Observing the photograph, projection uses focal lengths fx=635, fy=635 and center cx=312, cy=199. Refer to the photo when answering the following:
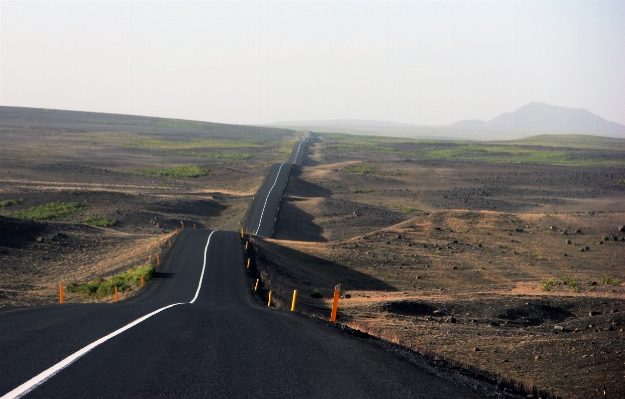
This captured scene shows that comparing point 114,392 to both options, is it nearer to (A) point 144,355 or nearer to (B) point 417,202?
(A) point 144,355

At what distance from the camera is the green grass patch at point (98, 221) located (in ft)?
168

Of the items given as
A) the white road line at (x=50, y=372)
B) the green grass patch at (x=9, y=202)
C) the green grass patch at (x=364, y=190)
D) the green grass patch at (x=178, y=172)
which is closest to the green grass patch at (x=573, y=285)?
the white road line at (x=50, y=372)

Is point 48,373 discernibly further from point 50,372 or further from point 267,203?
point 267,203

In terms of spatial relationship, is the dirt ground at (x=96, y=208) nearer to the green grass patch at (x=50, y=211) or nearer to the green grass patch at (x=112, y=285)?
the green grass patch at (x=112, y=285)

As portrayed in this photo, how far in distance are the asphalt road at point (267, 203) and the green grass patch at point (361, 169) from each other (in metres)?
11.6

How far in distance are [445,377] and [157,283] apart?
19430 millimetres

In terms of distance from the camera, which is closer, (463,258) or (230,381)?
(230,381)

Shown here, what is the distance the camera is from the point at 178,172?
316ft

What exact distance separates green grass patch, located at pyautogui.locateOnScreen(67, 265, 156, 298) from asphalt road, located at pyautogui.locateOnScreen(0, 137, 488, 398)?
12.2 meters

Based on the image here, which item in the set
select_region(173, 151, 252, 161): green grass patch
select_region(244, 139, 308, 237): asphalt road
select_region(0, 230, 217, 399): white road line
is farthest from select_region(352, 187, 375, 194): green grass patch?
select_region(0, 230, 217, 399): white road line

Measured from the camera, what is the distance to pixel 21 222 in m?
39.6

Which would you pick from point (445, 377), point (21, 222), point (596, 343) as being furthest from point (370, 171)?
point (445, 377)

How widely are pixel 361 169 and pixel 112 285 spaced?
3144 inches

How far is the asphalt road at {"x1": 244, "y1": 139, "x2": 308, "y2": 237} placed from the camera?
176 feet
